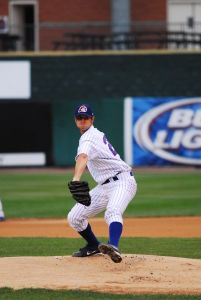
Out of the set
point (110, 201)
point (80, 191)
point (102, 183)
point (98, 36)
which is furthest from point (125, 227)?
point (98, 36)

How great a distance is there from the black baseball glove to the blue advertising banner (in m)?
17.8

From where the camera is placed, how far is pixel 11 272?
857 centimetres

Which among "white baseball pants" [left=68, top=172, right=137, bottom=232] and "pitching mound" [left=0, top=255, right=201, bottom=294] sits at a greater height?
"white baseball pants" [left=68, top=172, right=137, bottom=232]

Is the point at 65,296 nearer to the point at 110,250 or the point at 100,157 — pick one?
the point at 110,250

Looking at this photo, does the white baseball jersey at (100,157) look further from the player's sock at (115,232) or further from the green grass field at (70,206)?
the green grass field at (70,206)

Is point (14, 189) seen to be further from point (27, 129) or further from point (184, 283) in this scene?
point (184, 283)

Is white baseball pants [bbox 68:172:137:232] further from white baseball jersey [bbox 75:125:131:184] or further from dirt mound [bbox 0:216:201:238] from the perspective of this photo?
dirt mound [bbox 0:216:201:238]

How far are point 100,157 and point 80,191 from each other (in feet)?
2.17

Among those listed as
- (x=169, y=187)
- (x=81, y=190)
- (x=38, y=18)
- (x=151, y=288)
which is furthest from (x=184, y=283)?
(x=38, y=18)

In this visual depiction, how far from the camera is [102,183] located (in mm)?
9180

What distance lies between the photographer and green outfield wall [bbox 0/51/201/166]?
89.6ft

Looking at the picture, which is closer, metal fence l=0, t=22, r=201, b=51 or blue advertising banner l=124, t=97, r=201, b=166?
blue advertising banner l=124, t=97, r=201, b=166

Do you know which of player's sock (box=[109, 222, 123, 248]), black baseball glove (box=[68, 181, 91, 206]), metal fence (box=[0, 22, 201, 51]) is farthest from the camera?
metal fence (box=[0, 22, 201, 51])

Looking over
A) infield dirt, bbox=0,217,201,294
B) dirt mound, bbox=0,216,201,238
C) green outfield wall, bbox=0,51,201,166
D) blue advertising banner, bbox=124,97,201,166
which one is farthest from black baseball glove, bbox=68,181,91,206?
green outfield wall, bbox=0,51,201,166
